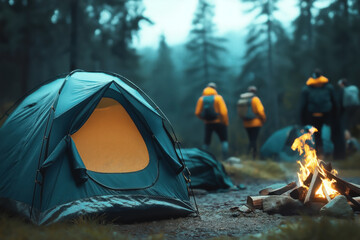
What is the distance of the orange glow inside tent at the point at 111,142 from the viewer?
17.1 feet

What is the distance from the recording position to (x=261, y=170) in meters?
9.77

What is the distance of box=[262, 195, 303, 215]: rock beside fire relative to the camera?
4.62 meters

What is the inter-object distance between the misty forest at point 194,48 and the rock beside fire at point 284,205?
734 centimetres

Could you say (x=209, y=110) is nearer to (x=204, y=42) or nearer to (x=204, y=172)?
(x=204, y=172)

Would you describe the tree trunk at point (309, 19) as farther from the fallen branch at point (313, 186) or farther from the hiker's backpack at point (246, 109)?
the fallen branch at point (313, 186)

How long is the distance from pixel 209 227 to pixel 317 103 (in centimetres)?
654

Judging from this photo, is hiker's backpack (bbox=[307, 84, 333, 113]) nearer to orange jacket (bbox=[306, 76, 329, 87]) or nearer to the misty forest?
orange jacket (bbox=[306, 76, 329, 87])

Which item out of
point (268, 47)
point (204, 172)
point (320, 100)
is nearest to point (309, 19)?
point (268, 47)

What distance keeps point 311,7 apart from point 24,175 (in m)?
28.3

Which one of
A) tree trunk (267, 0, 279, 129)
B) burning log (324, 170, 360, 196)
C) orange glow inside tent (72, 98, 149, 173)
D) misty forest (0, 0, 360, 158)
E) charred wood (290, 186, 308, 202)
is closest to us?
burning log (324, 170, 360, 196)

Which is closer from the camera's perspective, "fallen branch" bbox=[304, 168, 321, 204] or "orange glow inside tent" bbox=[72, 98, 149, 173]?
"fallen branch" bbox=[304, 168, 321, 204]

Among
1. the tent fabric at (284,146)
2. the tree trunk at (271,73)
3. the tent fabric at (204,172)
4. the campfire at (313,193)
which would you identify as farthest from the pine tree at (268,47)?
the campfire at (313,193)

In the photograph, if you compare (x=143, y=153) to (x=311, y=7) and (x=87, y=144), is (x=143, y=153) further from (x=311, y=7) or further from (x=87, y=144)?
(x=311, y=7)

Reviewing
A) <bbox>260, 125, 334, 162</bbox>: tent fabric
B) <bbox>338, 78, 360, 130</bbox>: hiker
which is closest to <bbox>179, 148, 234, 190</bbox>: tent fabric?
<bbox>260, 125, 334, 162</bbox>: tent fabric
